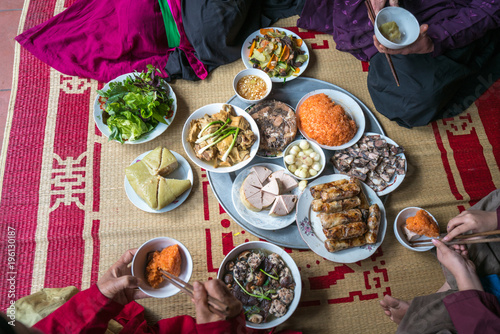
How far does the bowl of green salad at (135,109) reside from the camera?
8.23 feet

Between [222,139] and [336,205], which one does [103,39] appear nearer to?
[222,139]

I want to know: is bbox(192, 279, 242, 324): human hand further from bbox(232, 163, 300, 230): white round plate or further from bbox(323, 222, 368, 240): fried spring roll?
bbox(323, 222, 368, 240): fried spring roll

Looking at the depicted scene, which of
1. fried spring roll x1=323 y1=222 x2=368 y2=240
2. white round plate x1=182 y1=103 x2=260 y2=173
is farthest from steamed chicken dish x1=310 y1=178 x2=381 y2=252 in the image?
white round plate x1=182 y1=103 x2=260 y2=173

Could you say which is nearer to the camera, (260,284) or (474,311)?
(474,311)

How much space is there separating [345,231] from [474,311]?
835mm

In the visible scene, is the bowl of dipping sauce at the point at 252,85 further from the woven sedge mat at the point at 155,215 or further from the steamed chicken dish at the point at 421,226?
the steamed chicken dish at the point at 421,226

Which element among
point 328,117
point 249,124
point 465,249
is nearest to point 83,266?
point 249,124

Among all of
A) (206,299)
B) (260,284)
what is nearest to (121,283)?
(206,299)

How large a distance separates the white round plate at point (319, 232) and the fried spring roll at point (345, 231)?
4.0 inches

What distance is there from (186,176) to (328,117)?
1.22 metres

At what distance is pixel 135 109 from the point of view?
252cm

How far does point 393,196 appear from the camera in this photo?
2.66 m

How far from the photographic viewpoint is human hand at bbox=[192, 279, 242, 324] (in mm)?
1599

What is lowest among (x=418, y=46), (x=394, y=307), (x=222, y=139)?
(x=394, y=307)
